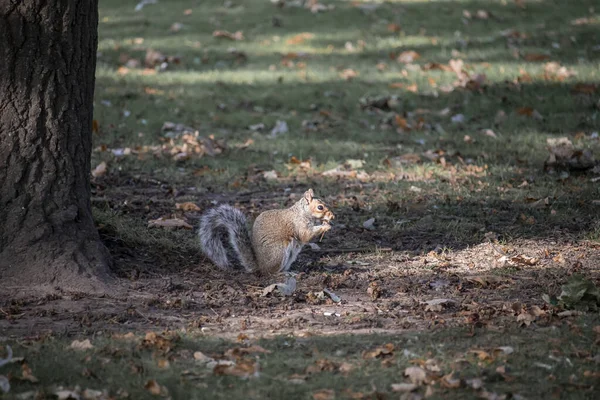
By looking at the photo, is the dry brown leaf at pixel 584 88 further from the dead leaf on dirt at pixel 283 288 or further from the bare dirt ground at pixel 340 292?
the dead leaf on dirt at pixel 283 288

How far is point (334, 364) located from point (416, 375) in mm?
390

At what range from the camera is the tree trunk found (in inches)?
186

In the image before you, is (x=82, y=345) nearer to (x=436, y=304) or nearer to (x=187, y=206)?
(x=436, y=304)

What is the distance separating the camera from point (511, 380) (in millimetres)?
3588

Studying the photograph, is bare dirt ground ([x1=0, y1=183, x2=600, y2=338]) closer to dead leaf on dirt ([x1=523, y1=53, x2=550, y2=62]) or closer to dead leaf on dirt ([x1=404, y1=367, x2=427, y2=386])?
dead leaf on dirt ([x1=404, y1=367, x2=427, y2=386])

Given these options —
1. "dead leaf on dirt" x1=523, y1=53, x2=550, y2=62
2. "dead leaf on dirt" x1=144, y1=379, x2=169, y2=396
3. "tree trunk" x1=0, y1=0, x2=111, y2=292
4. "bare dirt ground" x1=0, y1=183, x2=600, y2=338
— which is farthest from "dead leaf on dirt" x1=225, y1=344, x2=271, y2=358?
"dead leaf on dirt" x1=523, y1=53, x2=550, y2=62

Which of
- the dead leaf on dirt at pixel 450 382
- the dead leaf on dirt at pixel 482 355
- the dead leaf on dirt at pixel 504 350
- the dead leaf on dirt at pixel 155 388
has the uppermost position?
the dead leaf on dirt at pixel 155 388

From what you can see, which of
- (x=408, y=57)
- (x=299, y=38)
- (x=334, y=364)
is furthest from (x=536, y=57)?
(x=334, y=364)

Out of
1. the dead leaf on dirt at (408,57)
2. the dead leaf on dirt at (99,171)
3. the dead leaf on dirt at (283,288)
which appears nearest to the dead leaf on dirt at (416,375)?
the dead leaf on dirt at (283,288)

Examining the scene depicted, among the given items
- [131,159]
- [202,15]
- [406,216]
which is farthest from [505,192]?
[202,15]

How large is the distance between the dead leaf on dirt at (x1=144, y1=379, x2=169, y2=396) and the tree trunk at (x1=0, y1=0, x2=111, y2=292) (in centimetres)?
139

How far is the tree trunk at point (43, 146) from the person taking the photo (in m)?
4.73

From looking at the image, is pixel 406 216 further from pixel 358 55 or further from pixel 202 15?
pixel 202 15

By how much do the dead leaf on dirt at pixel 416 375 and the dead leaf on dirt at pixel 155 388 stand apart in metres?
1.06
